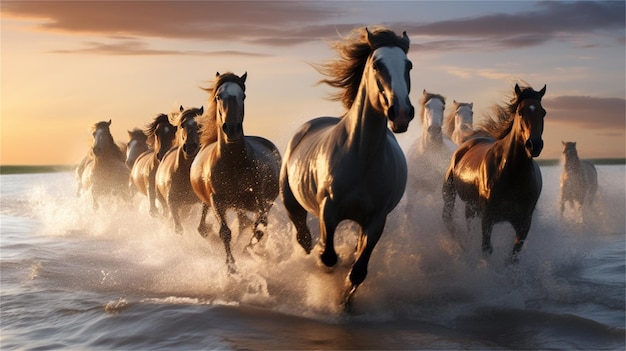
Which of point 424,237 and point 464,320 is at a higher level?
point 424,237

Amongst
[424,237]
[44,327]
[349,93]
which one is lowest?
[44,327]

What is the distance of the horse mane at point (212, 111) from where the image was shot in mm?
9914

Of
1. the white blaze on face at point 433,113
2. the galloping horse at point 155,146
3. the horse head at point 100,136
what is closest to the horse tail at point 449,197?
the white blaze on face at point 433,113

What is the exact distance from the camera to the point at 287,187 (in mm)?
8961

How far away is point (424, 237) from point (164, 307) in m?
3.42

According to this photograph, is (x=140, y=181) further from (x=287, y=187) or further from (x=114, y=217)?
(x=287, y=187)

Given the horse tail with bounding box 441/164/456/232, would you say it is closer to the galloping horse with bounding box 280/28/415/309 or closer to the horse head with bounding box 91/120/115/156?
the galloping horse with bounding box 280/28/415/309

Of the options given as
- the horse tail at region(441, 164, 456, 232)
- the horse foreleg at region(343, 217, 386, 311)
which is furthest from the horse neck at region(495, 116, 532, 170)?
the horse foreleg at region(343, 217, 386, 311)

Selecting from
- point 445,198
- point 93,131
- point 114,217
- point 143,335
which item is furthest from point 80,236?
point 143,335

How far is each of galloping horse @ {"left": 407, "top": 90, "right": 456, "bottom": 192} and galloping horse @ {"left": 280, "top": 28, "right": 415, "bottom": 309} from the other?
17.5ft

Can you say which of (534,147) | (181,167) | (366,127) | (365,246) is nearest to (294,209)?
(365,246)

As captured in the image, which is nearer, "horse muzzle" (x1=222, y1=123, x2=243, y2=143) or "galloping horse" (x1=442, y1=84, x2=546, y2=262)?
"galloping horse" (x1=442, y1=84, x2=546, y2=262)

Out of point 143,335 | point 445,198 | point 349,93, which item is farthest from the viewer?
point 445,198

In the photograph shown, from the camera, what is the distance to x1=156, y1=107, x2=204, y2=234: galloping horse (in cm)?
1198
